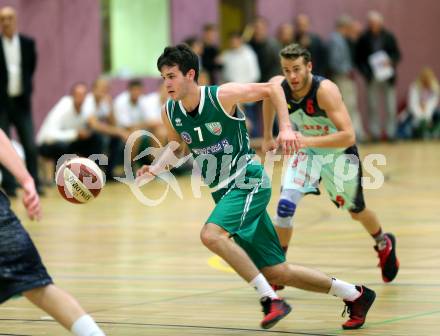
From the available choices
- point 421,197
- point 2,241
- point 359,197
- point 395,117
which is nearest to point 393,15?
point 395,117

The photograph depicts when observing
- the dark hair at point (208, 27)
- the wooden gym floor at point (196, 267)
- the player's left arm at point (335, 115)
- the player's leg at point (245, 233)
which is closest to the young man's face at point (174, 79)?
the player's leg at point (245, 233)

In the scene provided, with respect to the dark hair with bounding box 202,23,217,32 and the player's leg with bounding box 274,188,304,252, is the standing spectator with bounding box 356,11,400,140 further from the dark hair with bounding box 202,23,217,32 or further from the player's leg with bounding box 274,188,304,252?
the player's leg with bounding box 274,188,304,252

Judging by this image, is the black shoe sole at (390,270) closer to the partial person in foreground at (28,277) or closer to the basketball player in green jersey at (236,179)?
the basketball player in green jersey at (236,179)

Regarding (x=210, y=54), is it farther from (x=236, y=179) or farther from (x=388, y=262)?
(x=236, y=179)

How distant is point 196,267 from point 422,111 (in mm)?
16583

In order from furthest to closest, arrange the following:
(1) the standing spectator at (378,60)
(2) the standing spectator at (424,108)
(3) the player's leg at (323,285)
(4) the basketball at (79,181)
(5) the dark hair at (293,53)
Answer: (2) the standing spectator at (424,108) < (1) the standing spectator at (378,60) < (5) the dark hair at (293,53) < (4) the basketball at (79,181) < (3) the player's leg at (323,285)

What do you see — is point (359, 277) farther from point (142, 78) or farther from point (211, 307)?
point (142, 78)

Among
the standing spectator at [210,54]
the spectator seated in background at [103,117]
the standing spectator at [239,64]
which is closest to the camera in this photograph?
the spectator seated in background at [103,117]

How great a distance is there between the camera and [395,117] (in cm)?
2394

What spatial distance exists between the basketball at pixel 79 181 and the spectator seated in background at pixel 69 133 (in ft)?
25.2

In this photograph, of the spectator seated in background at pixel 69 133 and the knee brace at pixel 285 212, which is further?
the spectator seated in background at pixel 69 133

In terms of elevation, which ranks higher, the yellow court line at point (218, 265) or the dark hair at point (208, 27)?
the yellow court line at point (218, 265)

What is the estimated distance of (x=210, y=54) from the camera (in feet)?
61.4

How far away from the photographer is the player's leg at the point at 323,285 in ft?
19.3
